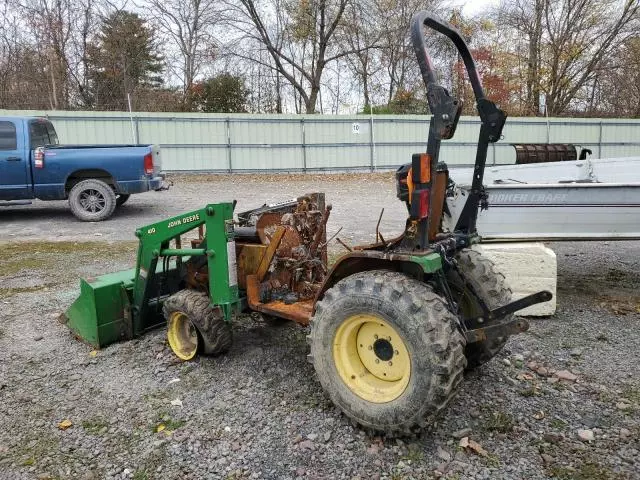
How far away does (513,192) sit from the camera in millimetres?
5707

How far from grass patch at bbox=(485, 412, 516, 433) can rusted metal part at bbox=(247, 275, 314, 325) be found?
4.31ft

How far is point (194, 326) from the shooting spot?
13.4ft

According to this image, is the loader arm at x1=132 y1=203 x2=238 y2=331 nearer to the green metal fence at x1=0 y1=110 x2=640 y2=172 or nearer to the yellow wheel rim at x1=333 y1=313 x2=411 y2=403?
the yellow wheel rim at x1=333 y1=313 x2=411 y2=403

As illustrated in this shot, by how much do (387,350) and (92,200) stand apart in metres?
9.05

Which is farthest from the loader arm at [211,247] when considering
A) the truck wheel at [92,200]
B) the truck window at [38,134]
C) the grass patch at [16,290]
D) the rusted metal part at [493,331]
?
the truck window at [38,134]

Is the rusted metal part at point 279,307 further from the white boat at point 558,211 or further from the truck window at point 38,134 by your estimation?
the truck window at point 38,134

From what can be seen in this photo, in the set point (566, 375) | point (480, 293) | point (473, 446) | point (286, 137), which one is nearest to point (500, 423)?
point (473, 446)

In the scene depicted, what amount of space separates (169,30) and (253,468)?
28738 mm

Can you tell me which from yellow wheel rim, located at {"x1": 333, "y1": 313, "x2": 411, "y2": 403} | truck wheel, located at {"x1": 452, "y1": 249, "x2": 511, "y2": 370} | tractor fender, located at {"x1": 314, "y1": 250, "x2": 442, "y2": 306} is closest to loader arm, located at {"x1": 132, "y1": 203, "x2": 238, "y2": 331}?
tractor fender, located at {"x1": 314, "y1": 250, "x2": 442, "y2": 306}

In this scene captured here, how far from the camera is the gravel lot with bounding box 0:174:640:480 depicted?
2.88 m

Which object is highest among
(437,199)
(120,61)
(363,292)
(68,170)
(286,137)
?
(120,61)

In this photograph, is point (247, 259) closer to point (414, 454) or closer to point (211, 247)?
point (211, 247)

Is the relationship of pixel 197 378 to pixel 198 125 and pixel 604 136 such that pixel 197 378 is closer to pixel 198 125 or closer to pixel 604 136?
pixel 198 125

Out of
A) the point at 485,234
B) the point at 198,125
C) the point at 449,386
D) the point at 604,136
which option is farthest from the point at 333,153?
the point at 449,386
